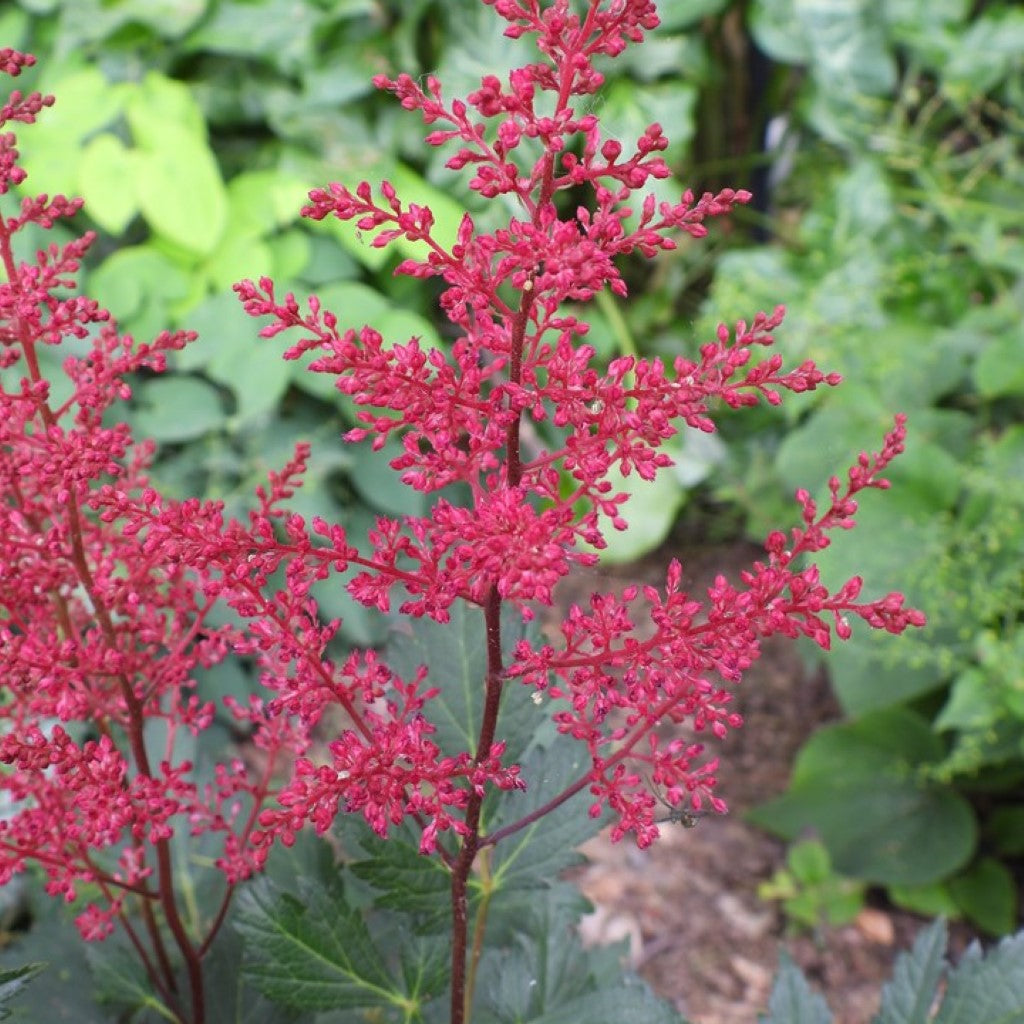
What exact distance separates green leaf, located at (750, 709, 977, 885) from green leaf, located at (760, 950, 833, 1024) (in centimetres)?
101

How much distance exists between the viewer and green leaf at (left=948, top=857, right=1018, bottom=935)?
1830mm

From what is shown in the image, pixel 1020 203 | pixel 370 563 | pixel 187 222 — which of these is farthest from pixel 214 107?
pixel 370 563

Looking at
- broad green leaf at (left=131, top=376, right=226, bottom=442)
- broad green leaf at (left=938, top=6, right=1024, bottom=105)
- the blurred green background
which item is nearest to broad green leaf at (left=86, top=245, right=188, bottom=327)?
the blurred green background

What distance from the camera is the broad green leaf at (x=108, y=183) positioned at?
6.68ft

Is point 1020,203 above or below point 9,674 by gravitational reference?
below

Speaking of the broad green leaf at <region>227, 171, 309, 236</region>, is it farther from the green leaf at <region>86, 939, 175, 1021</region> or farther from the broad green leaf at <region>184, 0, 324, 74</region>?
the green leaf at <region>86, 939, 175, 1021</region>

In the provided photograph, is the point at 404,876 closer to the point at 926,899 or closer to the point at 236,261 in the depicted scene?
the point at 926,899

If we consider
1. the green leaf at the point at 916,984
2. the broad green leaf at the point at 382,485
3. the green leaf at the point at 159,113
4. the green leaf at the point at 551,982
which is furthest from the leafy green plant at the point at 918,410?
the green leaf at the point at 159,113

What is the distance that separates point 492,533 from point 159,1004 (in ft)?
1.82

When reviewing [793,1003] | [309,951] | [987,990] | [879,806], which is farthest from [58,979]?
[879,806]

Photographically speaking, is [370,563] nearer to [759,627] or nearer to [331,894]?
[759,627]

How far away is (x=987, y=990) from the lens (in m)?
0.84

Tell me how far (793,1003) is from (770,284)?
70.5 inches

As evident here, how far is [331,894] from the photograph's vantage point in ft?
2.68
